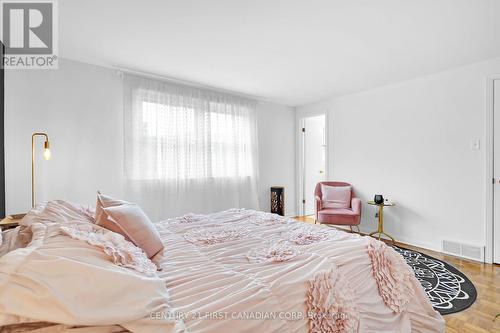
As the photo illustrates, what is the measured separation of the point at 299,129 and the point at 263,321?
196 inches

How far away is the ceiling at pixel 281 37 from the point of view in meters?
2.08

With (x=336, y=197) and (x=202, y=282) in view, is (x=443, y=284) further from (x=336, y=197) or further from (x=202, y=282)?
(x=202, y=282)

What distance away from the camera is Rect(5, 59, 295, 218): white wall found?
2.78 metres

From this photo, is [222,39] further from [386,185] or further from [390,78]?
[386,185]

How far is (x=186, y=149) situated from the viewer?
3959 millimetres

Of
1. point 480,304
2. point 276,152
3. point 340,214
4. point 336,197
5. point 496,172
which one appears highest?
point 276,152

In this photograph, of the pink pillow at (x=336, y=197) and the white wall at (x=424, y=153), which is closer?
the white wall at (x=424, y=153)

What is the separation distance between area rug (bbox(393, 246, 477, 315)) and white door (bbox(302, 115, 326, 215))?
2677mm

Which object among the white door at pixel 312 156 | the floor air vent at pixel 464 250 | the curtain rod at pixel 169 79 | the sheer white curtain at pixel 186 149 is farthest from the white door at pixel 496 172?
the curtain rod at pixel 169 79

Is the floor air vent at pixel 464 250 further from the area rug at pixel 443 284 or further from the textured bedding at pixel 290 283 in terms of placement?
the textured bedding at pixel 290 283

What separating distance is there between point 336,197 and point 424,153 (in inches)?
59.0

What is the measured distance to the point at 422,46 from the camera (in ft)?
9.06

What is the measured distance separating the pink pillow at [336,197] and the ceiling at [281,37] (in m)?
1.90

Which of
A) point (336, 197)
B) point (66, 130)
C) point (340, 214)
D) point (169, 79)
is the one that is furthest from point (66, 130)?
point (336, 197)
